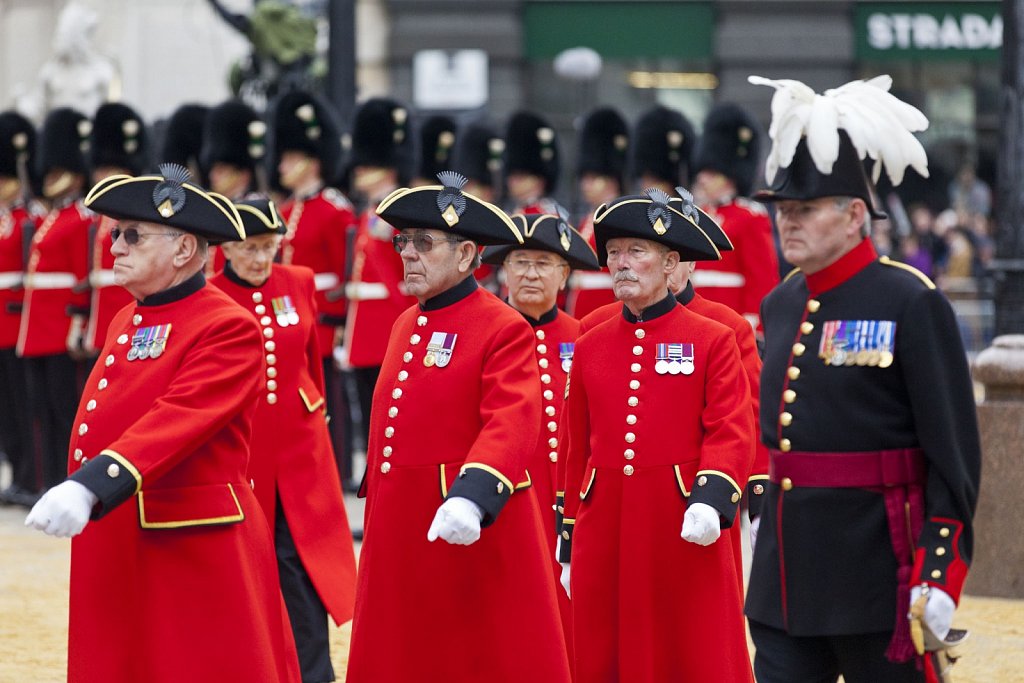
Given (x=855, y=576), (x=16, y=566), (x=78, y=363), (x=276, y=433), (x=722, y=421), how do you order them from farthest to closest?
(x=78, y=363), (x=16, y=566), (x=276, y=433), (x=722, y=421), (x=855, y=576)

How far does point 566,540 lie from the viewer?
5.66 metres

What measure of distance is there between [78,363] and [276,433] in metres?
4.64

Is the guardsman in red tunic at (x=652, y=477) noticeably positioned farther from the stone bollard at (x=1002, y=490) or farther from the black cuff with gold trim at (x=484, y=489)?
the stone bollard at (x=1002, y=490)

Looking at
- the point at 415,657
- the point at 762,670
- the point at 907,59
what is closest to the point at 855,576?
the point at 762,670

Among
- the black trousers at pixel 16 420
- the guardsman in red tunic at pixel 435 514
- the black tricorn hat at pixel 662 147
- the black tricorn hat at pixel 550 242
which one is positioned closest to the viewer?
the guardsman in red tunic at pixel 435 514

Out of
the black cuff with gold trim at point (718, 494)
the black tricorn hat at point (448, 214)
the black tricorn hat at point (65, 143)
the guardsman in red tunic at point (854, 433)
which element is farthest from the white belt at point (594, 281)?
the guardsman in red tunic at point (854, 433)

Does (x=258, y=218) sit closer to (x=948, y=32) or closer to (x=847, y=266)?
(x=847, y=266)

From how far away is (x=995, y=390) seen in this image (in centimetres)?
818

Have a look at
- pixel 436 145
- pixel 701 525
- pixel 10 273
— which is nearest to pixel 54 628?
pixel 701 525

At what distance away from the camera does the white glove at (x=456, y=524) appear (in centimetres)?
467

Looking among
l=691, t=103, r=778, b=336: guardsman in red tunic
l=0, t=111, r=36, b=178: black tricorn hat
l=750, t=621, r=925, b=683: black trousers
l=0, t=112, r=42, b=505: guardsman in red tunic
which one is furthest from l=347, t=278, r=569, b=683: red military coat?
l=0, t=111, r=36, b=178: black tricorn hat

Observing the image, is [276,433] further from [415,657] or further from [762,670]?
[762,670]

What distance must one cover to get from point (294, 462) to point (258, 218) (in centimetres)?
82

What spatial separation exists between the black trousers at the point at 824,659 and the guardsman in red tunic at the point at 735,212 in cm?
503
